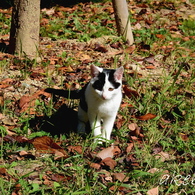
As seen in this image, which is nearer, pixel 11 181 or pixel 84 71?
pixel 11 181

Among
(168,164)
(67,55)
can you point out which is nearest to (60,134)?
(168,164)

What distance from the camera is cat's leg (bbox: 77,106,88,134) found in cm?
350

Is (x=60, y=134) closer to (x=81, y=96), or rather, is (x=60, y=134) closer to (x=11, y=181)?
(x=81, y=96)

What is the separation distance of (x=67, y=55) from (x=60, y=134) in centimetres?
177

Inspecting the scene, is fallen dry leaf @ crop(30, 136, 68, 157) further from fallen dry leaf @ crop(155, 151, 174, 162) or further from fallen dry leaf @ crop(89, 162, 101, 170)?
fallen dry leaf @ crop(155, 151, 174, 162)

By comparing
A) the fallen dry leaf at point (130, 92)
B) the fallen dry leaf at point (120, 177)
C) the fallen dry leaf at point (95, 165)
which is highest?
the fallen dry leaf at point (130, 92)

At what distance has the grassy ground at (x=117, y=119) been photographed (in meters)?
2.77

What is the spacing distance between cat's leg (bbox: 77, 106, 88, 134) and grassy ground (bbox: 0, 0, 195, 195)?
12cm

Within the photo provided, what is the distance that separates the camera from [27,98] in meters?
3.74

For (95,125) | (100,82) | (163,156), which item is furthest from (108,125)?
(163,156)

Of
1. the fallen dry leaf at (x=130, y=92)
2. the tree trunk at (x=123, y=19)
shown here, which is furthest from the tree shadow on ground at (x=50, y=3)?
→ the fallen dry leaf at (x=130, y=92)

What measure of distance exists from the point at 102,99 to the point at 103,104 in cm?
11

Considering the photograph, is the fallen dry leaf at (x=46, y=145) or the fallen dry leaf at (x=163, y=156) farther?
the fallen dry leaf at (x=163, y=156)

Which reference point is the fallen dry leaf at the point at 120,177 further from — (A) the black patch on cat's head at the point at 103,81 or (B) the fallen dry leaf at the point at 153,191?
(A) the black patch on cat's head at the point at 103,81
